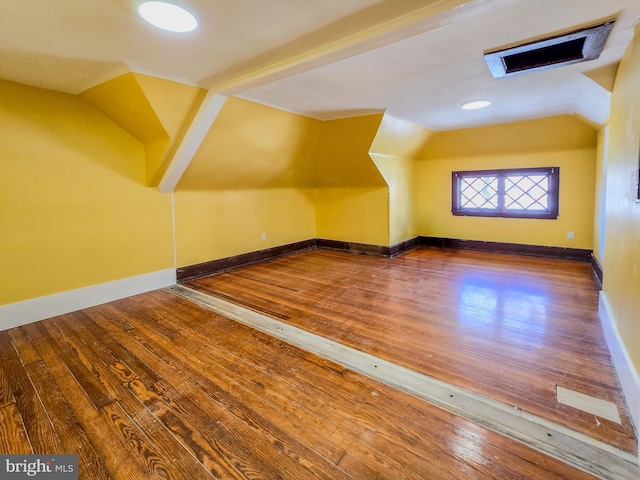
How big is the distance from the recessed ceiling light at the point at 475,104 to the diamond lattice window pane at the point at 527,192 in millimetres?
1875

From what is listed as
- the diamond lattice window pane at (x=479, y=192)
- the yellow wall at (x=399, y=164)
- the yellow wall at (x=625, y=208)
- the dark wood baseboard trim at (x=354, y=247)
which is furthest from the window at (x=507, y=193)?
the yellow wall at (x=625, y=208)

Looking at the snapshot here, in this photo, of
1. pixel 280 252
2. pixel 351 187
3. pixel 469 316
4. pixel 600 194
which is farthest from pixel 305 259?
pixel 600 194

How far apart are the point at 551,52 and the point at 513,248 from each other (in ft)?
11.3

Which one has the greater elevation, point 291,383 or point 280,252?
point 280,252

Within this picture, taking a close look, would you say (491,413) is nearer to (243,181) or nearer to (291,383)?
(291,383)

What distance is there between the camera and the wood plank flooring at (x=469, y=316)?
71.0 inches

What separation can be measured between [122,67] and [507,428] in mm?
3342

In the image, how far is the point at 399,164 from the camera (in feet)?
16.9

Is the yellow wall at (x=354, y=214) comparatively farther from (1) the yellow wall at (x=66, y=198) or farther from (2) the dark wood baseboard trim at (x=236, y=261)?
(1) the yellow wall at (x=66, y=198)

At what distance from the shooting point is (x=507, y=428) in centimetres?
150

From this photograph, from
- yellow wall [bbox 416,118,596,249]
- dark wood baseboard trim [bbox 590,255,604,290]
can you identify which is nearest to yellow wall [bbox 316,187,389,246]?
yellow wall [bbox 416,118,596,249]

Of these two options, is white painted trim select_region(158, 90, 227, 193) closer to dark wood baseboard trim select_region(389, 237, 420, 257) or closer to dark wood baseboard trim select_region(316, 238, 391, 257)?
dark wood baseboard trim select_region(316, 238, 391, 257)

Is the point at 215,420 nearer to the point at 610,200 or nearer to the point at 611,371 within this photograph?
the point at 611,371

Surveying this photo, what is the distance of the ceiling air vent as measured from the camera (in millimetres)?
1884
